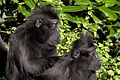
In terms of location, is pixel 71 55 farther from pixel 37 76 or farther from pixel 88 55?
pixel 37 76

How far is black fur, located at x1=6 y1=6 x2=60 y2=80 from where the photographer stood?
3.44 metres

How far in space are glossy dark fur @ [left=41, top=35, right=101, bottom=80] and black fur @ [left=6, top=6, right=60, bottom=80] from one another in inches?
10.1

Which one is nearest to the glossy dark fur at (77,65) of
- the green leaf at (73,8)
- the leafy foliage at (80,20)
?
the leafy foliage at (80,20)

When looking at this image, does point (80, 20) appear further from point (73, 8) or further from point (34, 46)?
point (34, 46)

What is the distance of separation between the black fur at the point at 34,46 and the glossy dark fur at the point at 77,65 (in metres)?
0.26

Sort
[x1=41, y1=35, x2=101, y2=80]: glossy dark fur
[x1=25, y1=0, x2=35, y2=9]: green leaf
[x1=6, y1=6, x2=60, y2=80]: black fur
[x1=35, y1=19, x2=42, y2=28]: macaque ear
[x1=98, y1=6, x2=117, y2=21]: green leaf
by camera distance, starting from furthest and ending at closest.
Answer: [x1=98, y1=6, x2=117, y2=21]: green leaf
[x1=25, y1=0, x2=35, y2=9]: green leaf
[x1=41, y1=35, x2=101, y2=80]: glossy dark fur
[x1=35, y1=19, x2=42, y2=28]: macaque ear
[x1=6, y1=6, x2=60, y2=80]: black fur

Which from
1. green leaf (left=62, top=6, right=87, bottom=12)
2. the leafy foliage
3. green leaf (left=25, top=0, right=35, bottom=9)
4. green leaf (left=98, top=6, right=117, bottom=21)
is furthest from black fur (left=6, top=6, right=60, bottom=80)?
green leaf (left=98, top=6, right=117, bottom=21)

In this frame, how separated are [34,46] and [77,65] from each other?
2.77 feet

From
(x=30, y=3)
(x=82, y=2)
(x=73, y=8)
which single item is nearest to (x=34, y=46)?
(x=30, y=3)

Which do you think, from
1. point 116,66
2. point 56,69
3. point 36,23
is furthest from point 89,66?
point 116,66

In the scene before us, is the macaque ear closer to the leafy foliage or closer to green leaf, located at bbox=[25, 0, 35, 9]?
green leaf, located at bbox=[25, 0, 35, 9]

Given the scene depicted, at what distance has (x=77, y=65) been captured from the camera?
12.6 ft

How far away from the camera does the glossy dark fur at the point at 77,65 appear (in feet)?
12.4

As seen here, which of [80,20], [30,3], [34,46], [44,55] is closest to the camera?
[34,46]
